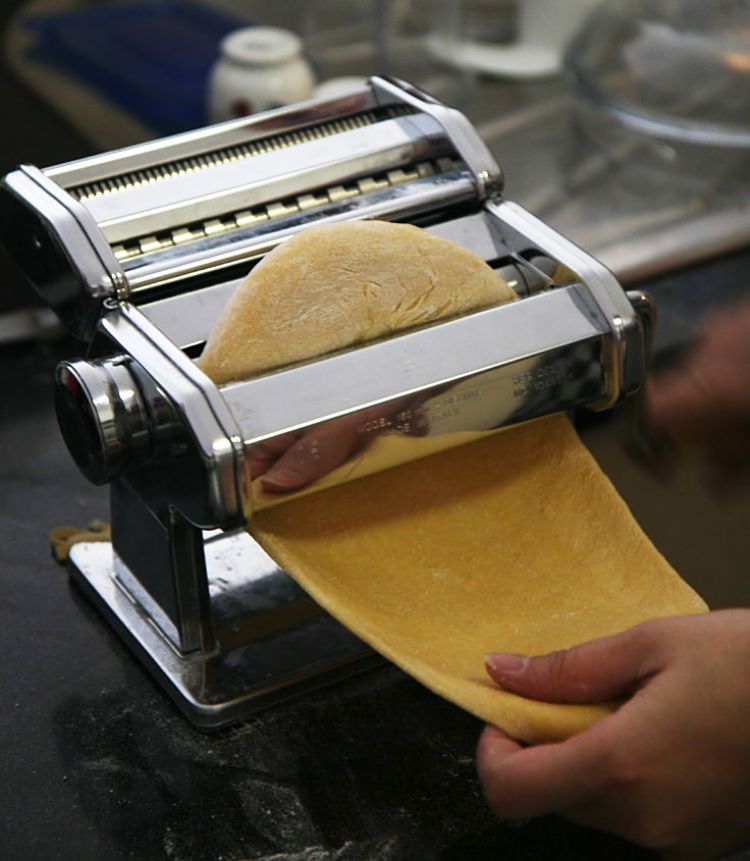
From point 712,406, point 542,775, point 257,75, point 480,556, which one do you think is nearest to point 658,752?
point 542,775

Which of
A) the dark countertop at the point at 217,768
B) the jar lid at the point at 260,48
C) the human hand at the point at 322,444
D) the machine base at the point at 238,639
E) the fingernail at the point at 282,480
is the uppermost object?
the human hand at the point at 322,444

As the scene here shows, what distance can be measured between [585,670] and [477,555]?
12 cm

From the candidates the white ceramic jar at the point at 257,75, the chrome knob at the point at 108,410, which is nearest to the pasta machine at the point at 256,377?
the chrome knob at the point at 108,410

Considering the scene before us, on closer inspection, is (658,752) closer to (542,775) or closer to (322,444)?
(542,775)

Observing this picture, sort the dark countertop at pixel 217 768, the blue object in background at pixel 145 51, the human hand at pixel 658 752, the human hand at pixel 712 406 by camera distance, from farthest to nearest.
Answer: the blue object in background at pixel 145 51 → the human hand at pixel 712 406 → the dark countertop at pixel 217 768 → the human hand at pixel 658 752

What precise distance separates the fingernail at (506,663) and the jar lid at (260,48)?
37.0 inches

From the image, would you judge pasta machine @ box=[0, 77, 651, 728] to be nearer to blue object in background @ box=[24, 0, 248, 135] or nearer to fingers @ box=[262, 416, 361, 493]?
fingers @ box=[262, 416, 361, 493]

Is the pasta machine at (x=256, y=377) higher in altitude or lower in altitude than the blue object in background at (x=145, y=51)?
higher

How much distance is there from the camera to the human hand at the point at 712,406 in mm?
1101

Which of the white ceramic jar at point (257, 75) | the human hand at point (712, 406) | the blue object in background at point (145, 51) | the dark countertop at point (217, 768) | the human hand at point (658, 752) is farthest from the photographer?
the blue object in background at point (145, 51)

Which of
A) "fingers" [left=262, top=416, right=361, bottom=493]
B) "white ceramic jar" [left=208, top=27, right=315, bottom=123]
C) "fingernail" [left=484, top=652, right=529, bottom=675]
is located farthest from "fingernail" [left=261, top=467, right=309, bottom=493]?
"white ceramic jar" [left=208, top=27, right=315, bottom=123]

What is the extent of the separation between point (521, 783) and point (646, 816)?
0.06m

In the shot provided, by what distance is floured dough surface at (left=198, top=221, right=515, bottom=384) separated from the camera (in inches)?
29.6

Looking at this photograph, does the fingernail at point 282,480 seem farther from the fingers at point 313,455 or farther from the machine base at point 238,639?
the machine base at point 238,639
